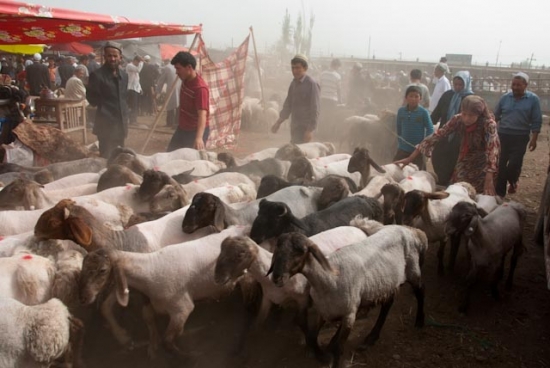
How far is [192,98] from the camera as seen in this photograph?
Answer: 6.86 metres

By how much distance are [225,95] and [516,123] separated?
6948 mm

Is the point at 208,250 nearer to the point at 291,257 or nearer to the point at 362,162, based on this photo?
the point at 291,257

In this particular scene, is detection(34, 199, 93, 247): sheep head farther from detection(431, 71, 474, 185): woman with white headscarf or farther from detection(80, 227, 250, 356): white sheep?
detection(431, 71, 474, 185): woman with white headscarf

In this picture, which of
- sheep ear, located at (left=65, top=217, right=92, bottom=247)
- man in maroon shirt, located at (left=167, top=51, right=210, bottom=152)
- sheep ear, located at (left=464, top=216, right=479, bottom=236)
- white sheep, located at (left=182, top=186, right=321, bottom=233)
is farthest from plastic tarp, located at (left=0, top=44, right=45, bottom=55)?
sheep ear, located at (left=464, top=216, right=479, bottom=236)

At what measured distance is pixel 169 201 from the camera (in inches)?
198

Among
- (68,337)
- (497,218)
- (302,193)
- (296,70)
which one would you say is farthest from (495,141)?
(68,337)

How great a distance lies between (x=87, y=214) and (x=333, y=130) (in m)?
9.07

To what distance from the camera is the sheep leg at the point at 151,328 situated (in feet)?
12.2

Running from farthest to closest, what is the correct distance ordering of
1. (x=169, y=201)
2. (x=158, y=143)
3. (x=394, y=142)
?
(x=158, y=143), (x=394, y=142), (x=169, y=201)

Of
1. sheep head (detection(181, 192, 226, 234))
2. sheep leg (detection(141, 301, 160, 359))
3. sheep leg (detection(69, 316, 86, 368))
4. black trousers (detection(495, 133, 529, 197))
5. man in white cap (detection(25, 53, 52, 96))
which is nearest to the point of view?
sheep leg (detection(69, 316, 86, 368))

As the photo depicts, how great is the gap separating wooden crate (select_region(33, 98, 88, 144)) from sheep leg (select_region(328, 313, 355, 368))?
26.0 ft

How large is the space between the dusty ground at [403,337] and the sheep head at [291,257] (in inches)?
39.8

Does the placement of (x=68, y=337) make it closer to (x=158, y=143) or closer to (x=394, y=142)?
(x=394, y=142)

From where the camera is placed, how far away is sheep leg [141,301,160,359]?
3.73 meters
